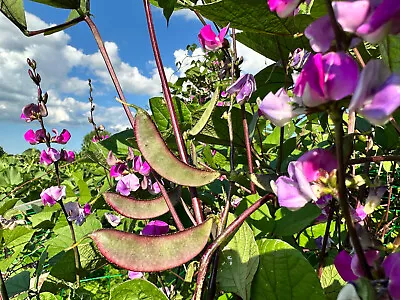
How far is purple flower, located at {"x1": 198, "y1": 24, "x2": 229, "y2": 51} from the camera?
87cm

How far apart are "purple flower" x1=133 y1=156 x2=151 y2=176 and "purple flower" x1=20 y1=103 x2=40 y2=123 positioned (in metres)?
0.59

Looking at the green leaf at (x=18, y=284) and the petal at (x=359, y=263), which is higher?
the green leaf at (x=18, y=284)

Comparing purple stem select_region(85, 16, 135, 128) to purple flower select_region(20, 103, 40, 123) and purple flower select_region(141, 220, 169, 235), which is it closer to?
purple flower select_region(141, 220, 169, 235)

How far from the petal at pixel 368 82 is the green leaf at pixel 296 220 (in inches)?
14.2

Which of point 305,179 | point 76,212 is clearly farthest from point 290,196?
point 76,212

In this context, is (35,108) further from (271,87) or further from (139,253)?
(139,253)

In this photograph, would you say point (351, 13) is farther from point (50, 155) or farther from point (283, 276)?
point (50, 155)

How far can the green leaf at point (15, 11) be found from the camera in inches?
29.0

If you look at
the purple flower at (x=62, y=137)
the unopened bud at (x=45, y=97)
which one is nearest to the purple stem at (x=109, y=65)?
the unopened bud at (x=45, y=97)

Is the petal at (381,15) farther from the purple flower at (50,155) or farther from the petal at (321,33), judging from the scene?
the purple flower at (50,155)

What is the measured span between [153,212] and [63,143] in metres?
0.98

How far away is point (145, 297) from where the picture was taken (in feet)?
1.73

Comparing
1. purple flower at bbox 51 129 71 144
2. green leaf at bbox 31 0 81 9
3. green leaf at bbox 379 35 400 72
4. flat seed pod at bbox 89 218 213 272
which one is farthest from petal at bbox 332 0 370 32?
purple flower at bbox 51 129 71 144

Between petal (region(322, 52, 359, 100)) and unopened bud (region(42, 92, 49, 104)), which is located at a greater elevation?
unopened bud (region(42, 92, 49, 104))
